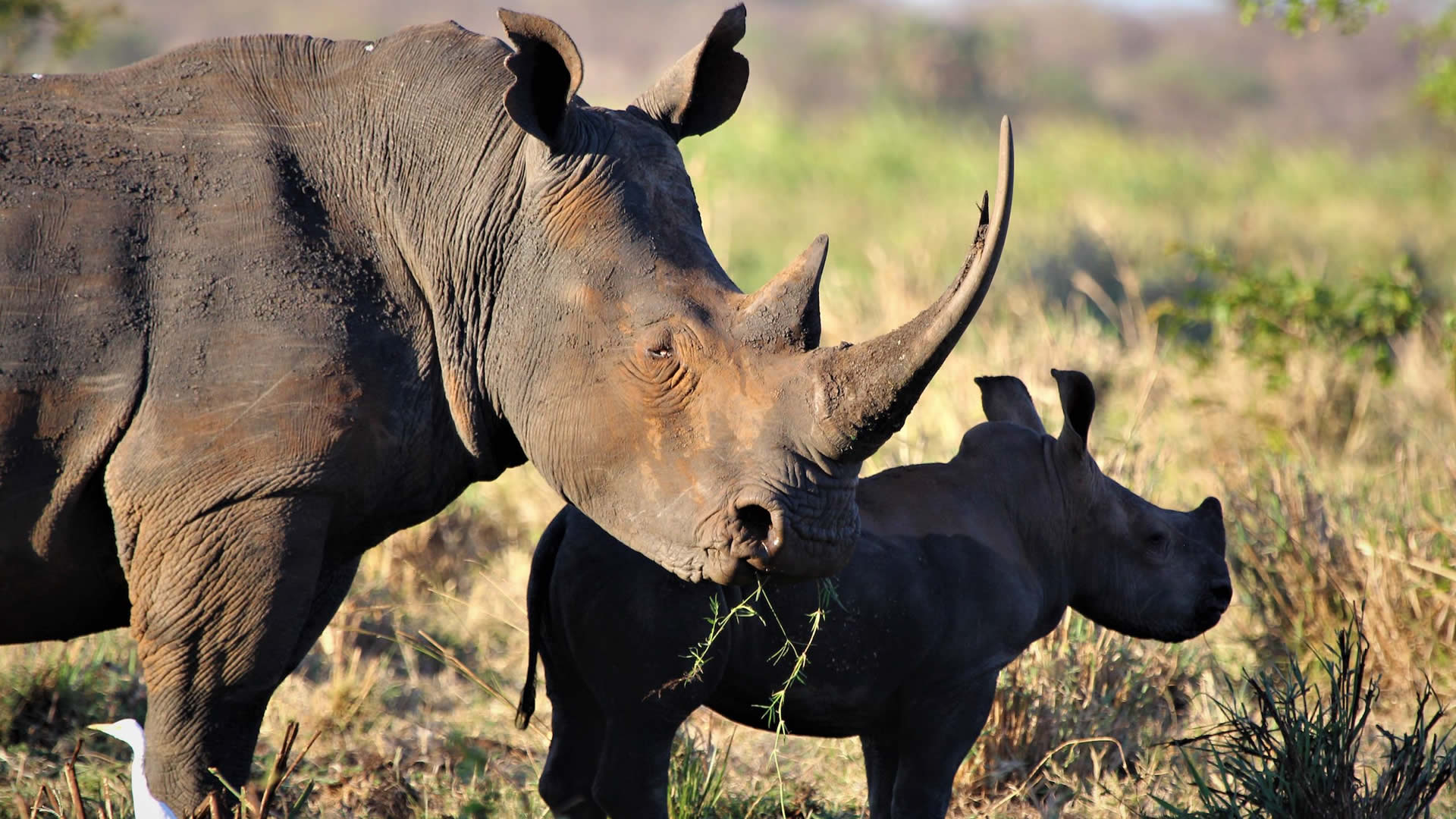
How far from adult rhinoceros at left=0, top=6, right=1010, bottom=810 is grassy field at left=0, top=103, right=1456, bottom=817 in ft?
2.18

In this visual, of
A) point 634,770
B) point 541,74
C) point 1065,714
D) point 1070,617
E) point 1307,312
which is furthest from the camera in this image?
point 1307,312

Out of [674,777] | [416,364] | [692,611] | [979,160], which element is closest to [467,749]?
[674,777]

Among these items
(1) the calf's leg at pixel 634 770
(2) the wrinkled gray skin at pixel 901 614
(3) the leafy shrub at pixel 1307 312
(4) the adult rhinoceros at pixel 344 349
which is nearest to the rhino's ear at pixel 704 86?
(4) the adult rhinoceros at pixel 344 349

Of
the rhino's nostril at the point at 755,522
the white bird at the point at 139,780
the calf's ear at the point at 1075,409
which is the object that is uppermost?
the calf's ear at the point at 1075,409

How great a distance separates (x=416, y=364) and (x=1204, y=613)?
2265 mm

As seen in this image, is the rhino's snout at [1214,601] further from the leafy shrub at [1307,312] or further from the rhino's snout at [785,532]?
the leafy shrub at [1307,312]

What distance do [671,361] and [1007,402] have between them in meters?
1.62

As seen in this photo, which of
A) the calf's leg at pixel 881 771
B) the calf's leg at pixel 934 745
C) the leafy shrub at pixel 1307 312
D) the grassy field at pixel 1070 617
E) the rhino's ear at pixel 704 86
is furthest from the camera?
the leafy shrub at pixel 1307 312

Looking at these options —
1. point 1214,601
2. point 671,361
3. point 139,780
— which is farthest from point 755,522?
point 1214,601

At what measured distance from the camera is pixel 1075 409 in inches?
175

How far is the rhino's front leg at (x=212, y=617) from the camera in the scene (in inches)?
134

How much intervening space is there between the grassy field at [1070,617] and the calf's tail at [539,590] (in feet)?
1.26

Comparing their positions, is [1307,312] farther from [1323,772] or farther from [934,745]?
[934,745]

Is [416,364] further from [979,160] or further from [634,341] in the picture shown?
[979,160]
